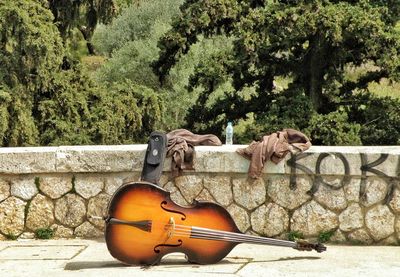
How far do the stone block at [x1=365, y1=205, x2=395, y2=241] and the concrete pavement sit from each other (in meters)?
0.13

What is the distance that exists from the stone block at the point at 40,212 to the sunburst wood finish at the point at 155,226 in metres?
1.29

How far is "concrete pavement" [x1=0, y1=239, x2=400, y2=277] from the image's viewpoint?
657 cm

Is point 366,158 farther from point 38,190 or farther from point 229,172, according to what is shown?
point 38,190

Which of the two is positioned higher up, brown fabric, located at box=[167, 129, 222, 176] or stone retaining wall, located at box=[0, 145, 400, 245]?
brown fabric, located at box=[167, 129, 222, 176]

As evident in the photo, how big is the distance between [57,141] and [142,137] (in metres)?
2.21

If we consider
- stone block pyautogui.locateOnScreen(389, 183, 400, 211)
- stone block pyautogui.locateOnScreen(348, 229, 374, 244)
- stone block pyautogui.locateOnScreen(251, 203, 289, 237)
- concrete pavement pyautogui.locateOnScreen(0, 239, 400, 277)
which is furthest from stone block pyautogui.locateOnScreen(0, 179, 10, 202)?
stone block pyautogui.locateOnScreen(389, 183, 400, 211)

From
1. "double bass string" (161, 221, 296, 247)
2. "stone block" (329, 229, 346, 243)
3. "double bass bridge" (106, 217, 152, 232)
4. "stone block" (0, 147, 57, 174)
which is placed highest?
"stone block" (0, 147, 57, 174)

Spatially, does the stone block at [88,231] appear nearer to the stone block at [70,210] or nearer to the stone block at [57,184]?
the stone block at [70,210]

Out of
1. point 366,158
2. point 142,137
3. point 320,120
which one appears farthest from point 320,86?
point 366,158

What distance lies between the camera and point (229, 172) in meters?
7.70

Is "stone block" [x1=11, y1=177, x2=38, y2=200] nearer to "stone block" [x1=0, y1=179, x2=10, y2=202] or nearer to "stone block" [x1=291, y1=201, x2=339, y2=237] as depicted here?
"stone block" [x1=0, y1=179, x2=10, y2=202]

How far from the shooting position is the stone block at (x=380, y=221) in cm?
758

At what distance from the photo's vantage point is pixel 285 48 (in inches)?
549

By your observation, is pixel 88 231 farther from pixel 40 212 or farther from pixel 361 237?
pixel 361 237
